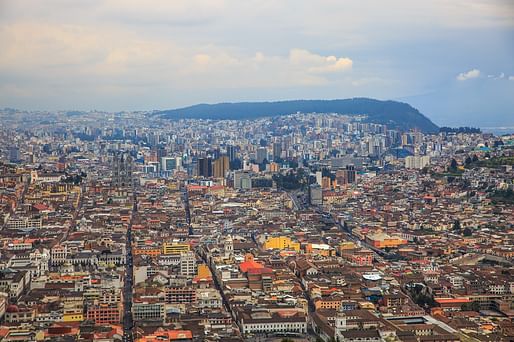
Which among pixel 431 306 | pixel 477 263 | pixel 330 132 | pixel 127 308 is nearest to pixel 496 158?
pixel 477 263

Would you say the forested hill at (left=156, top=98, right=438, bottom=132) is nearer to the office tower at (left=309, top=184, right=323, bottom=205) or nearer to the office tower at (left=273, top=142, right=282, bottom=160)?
the office tower at (left=273, top=142, right=282, bottom=160)

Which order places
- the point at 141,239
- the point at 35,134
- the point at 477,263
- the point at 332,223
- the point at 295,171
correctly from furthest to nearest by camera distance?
the point at 35,134
the point at 295,171
the point at 332,223
the point at 141,239
the point at 477,263

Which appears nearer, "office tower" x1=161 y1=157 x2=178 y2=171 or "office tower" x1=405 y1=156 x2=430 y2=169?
"office tower" x1=405 y1=156 x2=430 y2=169

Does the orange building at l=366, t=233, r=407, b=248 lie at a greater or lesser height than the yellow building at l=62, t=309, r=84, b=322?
lesser

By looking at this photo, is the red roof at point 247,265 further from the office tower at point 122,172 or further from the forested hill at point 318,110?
the forested hill at point 318,110

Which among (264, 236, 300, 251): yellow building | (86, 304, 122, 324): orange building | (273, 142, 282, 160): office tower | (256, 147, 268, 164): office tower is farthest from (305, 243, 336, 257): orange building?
(273, 142, 282, 160): office tower

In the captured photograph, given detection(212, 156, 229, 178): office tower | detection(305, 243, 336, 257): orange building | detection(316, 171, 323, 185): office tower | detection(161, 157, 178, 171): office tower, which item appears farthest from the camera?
detection(161, 157, 178, 171): office tower

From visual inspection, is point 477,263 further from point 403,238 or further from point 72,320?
point 72,320
